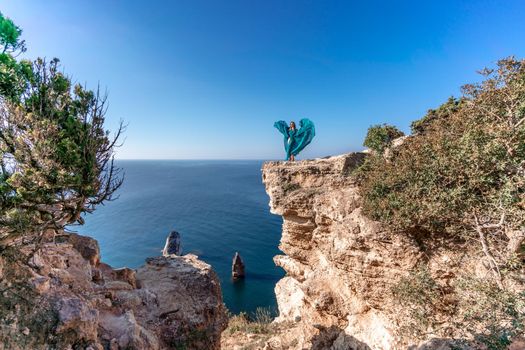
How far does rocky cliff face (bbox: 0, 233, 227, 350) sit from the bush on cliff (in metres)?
9.92

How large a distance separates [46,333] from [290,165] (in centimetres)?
1426

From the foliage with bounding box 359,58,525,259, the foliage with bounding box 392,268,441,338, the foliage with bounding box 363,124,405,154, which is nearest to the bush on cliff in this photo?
the foliage with bounding box 359,58,525,259

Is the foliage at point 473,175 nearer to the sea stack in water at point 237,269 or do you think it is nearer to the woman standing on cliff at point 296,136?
the woman standing on cliff at point 296,136

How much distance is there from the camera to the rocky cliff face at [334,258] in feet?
36.0

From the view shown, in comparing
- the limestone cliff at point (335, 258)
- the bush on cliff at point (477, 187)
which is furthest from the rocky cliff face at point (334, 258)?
the bush on cliff at point (477, 187)

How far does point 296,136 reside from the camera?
17.8m

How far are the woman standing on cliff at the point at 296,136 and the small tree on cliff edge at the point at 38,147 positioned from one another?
43.0 feet

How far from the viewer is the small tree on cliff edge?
21.5ft

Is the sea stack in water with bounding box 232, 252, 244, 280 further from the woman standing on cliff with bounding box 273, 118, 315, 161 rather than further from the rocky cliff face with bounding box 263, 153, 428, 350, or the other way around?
the woman standing on cliff with bounding box 273, 118, 315, 161

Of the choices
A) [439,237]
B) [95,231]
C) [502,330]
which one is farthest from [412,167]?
[95,231]

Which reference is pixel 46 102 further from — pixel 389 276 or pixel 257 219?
pixel 257 219

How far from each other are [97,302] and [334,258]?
36.2 feet

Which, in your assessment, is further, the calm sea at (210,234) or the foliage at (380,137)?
the calm sea at (210,234)

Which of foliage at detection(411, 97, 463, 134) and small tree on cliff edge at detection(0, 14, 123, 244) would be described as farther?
foliage at detection(411, 97, 463, 134)
